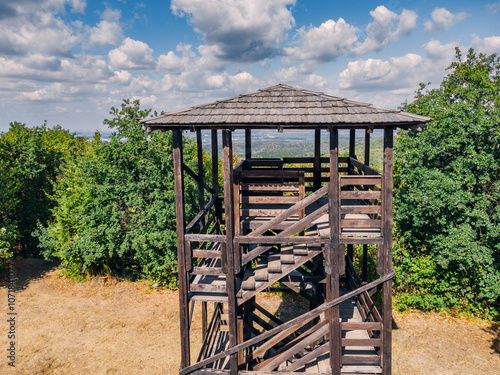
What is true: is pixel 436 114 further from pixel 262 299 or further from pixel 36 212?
pixel 36 212

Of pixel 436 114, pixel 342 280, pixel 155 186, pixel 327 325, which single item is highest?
pixel 436 114

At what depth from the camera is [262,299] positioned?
1673cm

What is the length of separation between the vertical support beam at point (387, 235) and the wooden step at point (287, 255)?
6.71 feet

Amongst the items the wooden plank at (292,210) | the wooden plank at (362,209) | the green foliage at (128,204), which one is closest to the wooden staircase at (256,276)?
the wooden plank at (292,210)

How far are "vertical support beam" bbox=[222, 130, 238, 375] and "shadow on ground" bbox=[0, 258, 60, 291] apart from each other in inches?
644

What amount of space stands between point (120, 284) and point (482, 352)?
56.7ft

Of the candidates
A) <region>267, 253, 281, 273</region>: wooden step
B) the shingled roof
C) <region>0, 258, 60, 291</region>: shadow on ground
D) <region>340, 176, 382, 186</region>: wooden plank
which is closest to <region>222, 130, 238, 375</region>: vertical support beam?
the shingled roof

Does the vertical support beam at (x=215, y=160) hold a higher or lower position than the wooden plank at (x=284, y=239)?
higher

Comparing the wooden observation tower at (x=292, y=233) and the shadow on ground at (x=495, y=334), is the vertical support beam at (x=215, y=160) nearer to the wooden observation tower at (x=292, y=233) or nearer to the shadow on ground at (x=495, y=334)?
the wooden observation tower at (x=292, y=233)

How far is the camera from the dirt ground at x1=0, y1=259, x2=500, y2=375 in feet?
37.9

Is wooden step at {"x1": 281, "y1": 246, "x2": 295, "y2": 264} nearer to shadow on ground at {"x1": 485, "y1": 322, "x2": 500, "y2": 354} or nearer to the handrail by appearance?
the handrail

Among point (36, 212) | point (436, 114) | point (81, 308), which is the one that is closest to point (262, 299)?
point (81, 308)

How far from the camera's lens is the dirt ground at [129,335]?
37.9 feet

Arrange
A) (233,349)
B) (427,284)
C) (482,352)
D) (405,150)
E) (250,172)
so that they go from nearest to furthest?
(233,349) < (250,172) < (482,352) < (427,284) < (405,150)
